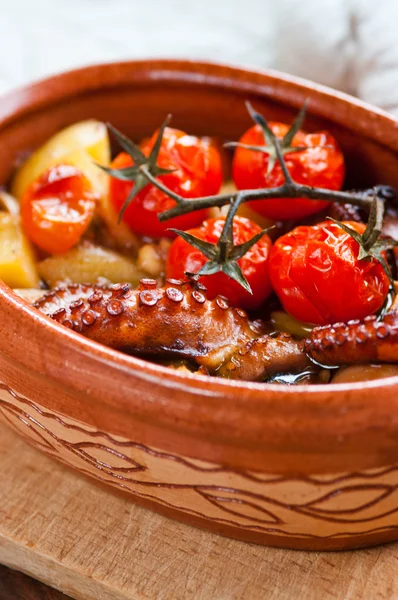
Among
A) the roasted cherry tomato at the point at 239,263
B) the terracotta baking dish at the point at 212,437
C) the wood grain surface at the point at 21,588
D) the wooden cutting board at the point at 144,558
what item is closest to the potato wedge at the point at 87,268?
the roasted cherry tomato at the point at 239,263

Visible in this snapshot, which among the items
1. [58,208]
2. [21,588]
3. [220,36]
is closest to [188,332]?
[58,208]

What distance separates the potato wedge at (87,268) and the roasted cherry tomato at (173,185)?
0.38 ft

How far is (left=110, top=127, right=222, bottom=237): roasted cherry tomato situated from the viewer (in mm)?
1788

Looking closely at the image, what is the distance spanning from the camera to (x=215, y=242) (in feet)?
5.32

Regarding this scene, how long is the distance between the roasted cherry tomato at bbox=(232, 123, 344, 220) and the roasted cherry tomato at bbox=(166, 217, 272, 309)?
14cm

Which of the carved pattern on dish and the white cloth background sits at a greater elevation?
the white cloth background

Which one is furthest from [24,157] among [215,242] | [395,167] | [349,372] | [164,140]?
[349,372]

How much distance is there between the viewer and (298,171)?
5.91ft

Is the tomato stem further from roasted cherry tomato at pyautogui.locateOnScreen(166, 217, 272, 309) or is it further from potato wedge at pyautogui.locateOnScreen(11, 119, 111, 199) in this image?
potato wedge at pyautogui.locateOnScreen(11, 119, 111, 199)

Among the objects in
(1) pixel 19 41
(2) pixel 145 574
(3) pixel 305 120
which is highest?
(1) pixel 19 41

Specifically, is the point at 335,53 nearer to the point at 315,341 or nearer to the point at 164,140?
the point at 164,140

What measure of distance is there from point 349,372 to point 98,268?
27.5 inches

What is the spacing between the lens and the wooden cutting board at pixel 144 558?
1.39 m

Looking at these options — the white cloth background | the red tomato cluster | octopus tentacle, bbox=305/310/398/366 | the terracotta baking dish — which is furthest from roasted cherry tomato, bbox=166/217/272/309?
the white cloth background
